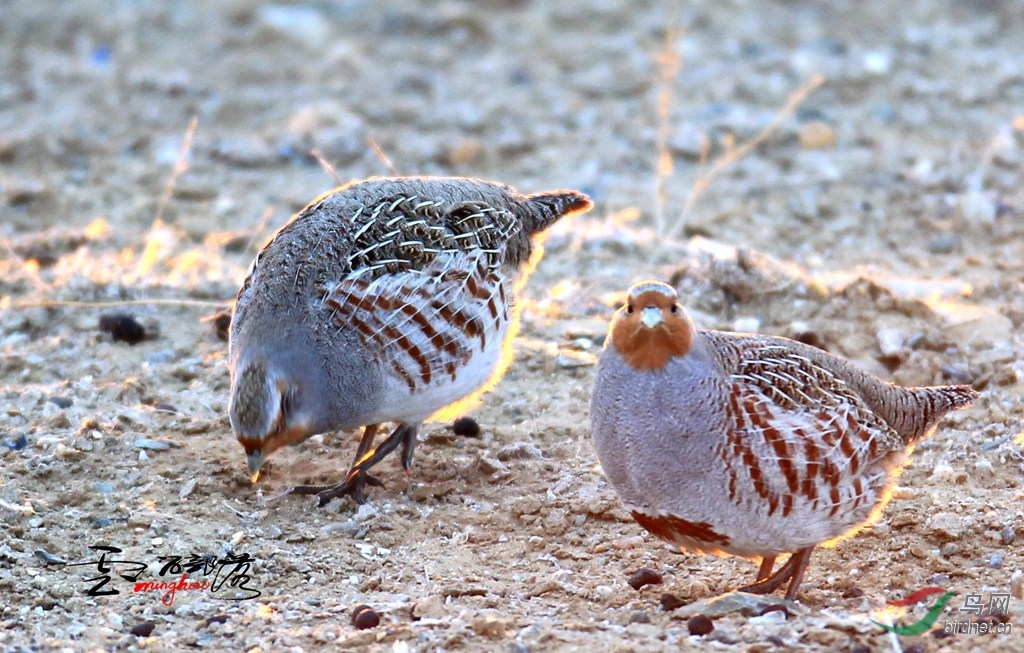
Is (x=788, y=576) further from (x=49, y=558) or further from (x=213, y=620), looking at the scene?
(x=49, y=558)

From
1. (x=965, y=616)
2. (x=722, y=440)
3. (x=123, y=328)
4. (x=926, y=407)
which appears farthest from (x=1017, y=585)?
(x=123, y=328)

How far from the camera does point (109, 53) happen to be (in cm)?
1161

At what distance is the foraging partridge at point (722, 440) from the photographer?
15.0ft

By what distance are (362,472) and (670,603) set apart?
1.62 metres

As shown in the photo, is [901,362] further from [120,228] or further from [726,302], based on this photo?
[120,228]

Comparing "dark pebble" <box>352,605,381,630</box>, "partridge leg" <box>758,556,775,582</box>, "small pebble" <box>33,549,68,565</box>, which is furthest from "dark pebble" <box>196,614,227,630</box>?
"partridge leg" <box>758,556,775,582</box>

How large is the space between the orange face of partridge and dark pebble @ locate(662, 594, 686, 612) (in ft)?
2.60

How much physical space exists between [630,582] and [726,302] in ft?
8.05

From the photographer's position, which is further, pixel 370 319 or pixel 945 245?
pixel 945 245

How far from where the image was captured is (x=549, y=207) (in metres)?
6.43

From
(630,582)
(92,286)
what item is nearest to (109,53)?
(92,286)

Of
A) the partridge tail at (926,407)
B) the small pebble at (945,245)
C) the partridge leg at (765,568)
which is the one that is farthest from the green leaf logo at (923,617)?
the small pebble at (945,245)

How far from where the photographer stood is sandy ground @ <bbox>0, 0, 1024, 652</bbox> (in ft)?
15.9

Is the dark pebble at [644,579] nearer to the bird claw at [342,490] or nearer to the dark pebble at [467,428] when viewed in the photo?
the bird claw at [342,490]
